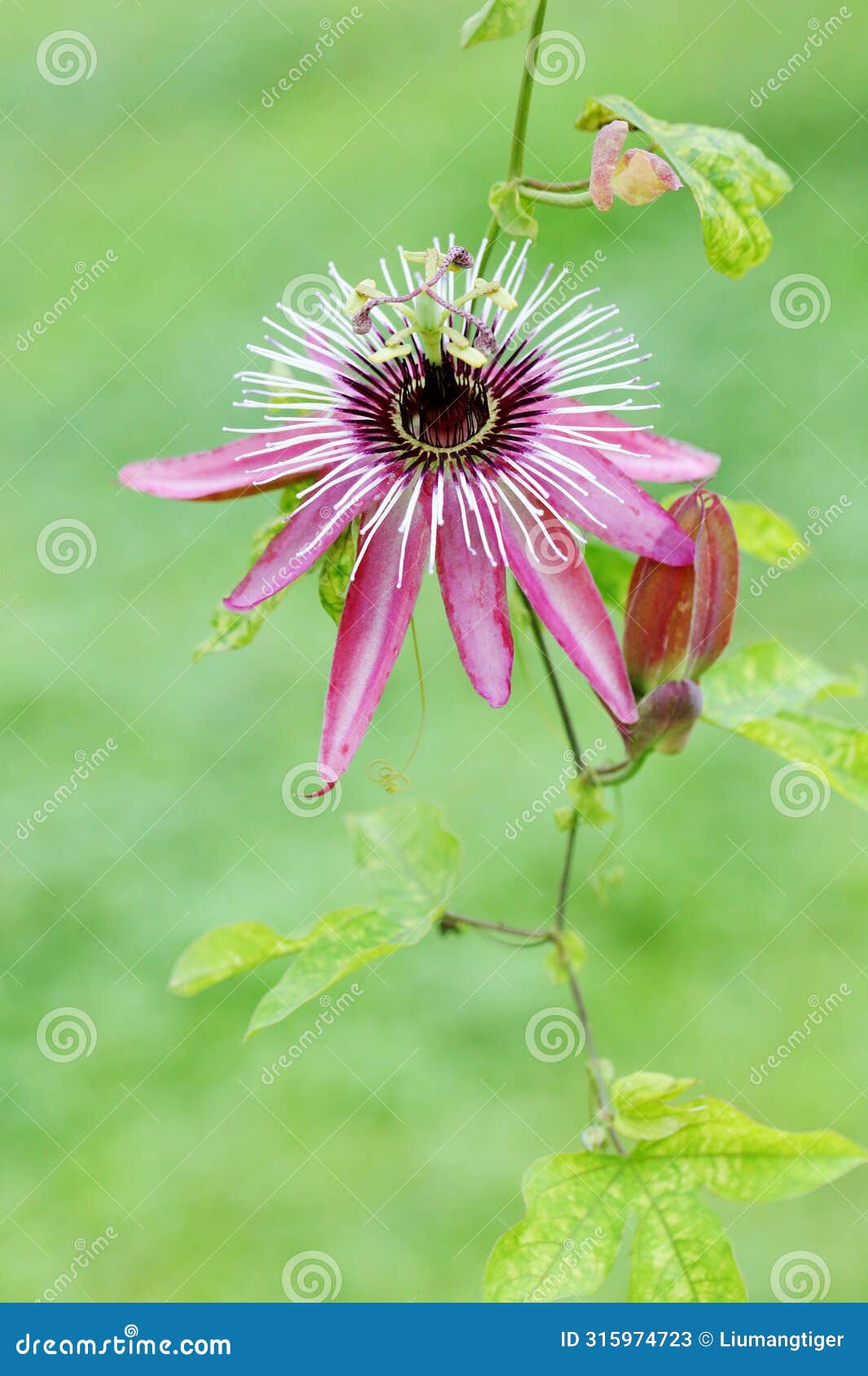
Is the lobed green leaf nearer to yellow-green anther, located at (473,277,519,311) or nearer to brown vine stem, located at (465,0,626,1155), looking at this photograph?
brown vine stem, located at (465,0,626,1155)

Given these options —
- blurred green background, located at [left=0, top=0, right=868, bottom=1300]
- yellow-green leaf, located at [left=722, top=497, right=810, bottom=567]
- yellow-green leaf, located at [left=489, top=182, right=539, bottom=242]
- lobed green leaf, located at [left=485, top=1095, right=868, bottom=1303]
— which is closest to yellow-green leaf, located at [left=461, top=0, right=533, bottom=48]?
yellow-green leaf, located at [left=489, top=182, right=539, bottom=242]

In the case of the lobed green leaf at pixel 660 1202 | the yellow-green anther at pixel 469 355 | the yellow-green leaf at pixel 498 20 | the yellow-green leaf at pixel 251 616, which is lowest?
the lobed green leaf at pixel 660 1202

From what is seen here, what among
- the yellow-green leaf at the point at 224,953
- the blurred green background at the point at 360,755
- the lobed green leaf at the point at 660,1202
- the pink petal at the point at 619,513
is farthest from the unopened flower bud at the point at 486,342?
the blurred green background at the point at 360,755

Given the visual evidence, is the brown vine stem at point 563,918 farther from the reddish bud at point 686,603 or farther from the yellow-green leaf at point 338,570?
the yellow-green leaf at point 338,570

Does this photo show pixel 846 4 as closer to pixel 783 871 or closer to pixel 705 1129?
pixel 783 871

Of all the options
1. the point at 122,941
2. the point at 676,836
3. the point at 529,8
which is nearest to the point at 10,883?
the point at 122,941
